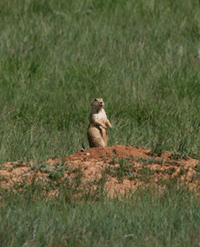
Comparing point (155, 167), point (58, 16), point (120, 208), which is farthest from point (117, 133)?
point (58, 16)

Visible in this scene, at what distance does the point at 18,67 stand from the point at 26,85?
0.63 m

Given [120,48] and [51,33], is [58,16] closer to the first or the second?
[51,33]

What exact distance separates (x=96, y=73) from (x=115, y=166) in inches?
121

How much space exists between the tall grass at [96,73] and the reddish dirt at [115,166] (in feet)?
1.04

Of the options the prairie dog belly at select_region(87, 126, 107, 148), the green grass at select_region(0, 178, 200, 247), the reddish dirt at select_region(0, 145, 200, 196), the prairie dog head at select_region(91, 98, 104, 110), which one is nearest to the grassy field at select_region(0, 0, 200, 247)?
the green grass at select_region(0, 178, 200, 247)

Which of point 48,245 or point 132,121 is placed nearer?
point 48,245

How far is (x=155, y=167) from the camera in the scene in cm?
478

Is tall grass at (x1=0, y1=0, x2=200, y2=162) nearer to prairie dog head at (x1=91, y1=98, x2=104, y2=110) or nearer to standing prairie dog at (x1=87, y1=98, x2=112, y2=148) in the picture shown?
standing prairie dog at (x1=87, y1=98, x2=112, y2=148)

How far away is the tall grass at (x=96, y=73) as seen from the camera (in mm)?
6012

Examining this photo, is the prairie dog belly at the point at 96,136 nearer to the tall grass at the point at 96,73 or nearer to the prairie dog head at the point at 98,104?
the prairie dog head at the point at 98,104

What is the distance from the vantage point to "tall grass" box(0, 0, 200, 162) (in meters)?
6.01

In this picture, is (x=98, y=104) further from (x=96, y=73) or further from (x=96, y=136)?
(x=96, y=73)

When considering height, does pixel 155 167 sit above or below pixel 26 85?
below

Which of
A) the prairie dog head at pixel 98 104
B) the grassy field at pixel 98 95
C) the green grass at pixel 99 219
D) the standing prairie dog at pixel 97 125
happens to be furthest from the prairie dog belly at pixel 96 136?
the green grass at pixel 99 219
